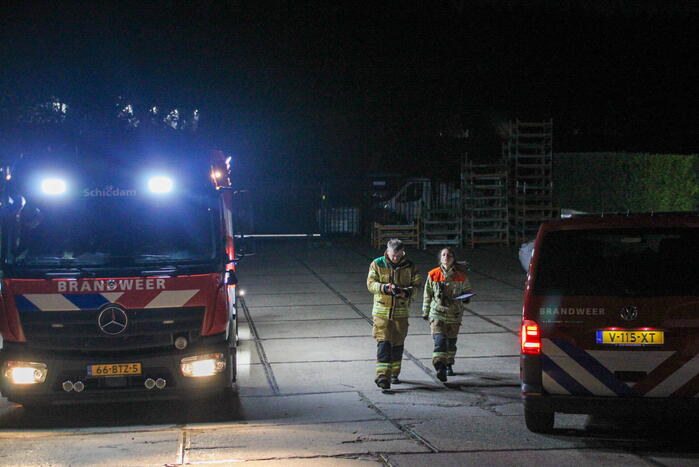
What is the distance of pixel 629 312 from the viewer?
724 cm

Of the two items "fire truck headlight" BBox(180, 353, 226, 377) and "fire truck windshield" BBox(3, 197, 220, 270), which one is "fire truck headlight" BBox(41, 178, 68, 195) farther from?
"fire truck headlight" BBox(180, 353, 226, 377)

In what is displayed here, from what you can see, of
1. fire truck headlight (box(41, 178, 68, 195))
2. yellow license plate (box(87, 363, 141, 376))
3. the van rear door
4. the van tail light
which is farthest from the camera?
fire truck headlight (box(41, 178, 68, 195))

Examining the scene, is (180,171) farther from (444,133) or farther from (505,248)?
(444,133)

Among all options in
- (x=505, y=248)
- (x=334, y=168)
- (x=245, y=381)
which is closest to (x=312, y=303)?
(x=245, y=381)

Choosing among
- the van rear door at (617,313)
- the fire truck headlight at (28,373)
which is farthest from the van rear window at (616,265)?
the fire truck headlight at (28,373)

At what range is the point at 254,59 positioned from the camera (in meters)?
36.3

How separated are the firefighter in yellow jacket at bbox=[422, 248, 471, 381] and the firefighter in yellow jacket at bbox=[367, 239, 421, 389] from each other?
1.51 ft

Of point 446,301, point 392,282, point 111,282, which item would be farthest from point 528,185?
point 111,282

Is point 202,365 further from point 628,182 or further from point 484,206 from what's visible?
point 628,182

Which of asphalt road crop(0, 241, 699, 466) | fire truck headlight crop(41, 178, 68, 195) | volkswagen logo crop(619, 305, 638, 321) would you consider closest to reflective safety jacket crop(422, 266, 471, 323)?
asphalt road crop(0, 241, 699, 466)

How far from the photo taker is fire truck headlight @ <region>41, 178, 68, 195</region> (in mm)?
9227

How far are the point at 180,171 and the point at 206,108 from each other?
25.9 metres

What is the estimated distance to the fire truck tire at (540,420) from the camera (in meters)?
8.05

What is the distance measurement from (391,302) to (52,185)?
3733 millimetres
